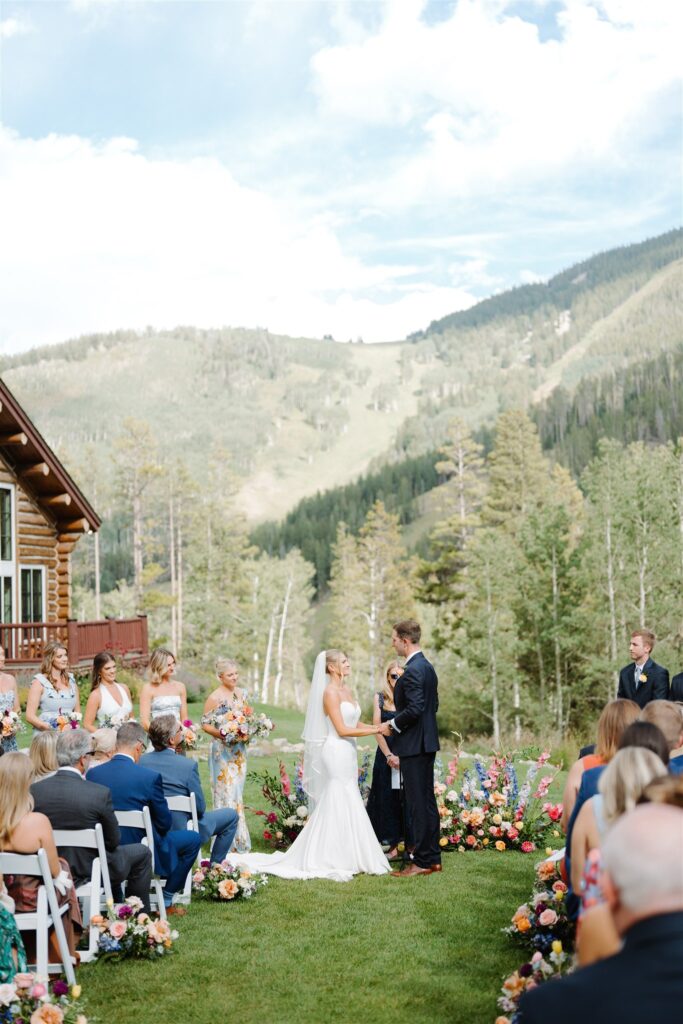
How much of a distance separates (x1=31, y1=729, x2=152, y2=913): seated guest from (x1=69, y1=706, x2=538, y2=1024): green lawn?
2.35ft

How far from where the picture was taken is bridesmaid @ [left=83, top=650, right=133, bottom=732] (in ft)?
35.8

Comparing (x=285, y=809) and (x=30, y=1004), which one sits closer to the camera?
(x=30, y=1004)

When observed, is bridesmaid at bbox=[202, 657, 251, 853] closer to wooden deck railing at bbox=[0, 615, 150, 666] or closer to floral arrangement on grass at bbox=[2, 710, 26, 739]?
floral arrangement on grass at bbox=[2, 710, 26, 739]

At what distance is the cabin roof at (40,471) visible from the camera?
22672 mm

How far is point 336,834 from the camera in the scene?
10023 mm

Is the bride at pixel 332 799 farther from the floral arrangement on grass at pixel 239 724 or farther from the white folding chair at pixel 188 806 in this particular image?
the white folding chair at pixel 188 806

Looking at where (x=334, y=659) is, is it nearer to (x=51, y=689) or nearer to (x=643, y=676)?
(x=51, y=689)

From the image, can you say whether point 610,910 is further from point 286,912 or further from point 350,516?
point 350,516

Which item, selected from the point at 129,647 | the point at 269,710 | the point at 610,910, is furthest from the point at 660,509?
the point at 610,910

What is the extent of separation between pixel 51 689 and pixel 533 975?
7.13 metres

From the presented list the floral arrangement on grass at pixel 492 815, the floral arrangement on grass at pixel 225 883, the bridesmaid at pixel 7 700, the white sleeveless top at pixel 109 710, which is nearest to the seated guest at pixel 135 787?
the floral arrangement on grass at pixel 225 883

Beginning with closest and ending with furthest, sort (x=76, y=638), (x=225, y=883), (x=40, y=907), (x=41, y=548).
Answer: (x=40, y=907) → (x=225, y=883) → (x=76, y=638) → (x=41, y=548)

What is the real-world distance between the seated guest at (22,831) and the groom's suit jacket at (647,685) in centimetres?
696

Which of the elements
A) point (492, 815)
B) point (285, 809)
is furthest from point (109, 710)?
point (492, 815)
